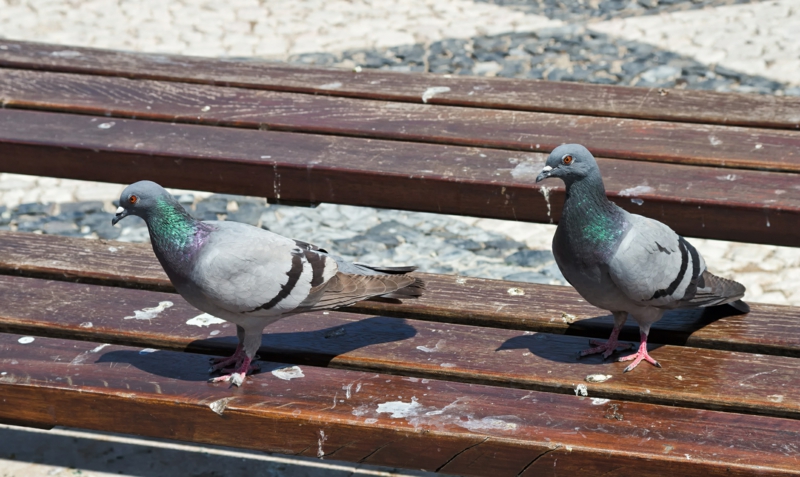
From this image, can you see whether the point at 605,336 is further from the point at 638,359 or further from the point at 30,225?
the point at 30,225

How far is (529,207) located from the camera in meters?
3.01

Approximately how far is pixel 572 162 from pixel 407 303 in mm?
684

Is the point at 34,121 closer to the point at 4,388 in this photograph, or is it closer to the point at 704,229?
the point at 4,388

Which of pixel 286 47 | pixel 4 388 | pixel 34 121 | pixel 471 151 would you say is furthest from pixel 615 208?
pixel 286 47

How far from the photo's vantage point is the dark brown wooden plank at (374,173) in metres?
2.86

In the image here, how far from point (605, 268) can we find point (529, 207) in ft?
1.62

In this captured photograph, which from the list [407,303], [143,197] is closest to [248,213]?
[407,303]

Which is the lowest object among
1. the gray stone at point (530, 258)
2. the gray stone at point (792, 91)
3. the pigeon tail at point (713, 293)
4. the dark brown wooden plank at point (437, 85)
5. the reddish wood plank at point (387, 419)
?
Answer: the gray stone at point (530, 258)

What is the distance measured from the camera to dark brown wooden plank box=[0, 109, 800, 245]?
2857 mm

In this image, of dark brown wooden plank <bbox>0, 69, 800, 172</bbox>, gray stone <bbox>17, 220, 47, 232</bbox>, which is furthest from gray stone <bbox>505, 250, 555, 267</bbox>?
gray stone <bbox>17, 220, 47, 232</bbox>

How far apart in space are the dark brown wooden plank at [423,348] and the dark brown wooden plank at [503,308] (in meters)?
0.06

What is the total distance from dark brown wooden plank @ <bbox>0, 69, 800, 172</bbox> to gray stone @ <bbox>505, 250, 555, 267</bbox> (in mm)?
1625

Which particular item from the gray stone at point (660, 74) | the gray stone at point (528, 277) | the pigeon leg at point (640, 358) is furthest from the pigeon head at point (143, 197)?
the gray stone at point (660, 74)

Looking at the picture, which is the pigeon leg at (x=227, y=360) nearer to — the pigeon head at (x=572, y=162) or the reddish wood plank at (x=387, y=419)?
the reddish wood plank at (x=387, y=419)
